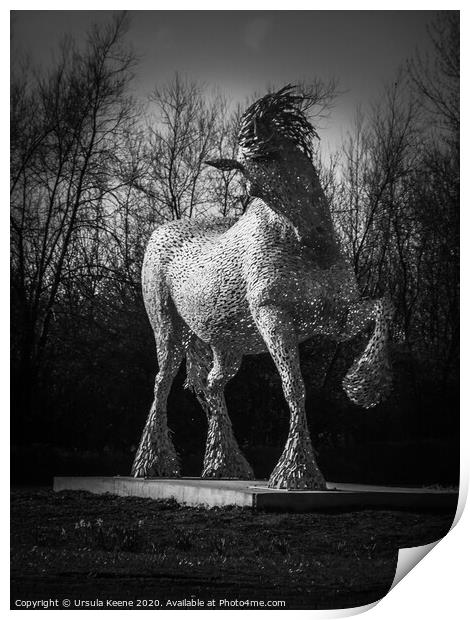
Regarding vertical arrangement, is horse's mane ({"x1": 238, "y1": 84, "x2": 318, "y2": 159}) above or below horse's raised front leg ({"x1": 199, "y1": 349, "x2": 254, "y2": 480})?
above

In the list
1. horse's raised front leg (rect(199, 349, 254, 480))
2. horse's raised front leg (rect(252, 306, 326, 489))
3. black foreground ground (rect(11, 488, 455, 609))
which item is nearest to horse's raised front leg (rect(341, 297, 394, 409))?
horse's raised front leg (rect(252, 306, 326, 489))

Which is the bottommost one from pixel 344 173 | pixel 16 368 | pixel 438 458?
pixel 438 458

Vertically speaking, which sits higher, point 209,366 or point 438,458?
point 209,366

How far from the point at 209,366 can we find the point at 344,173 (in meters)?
2.03

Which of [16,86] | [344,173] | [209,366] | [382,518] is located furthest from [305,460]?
[16,86]

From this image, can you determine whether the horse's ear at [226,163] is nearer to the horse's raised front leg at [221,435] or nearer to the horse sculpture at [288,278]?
the horse sculpture at [288,278]

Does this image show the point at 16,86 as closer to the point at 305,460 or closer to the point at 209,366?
the point at 209,366

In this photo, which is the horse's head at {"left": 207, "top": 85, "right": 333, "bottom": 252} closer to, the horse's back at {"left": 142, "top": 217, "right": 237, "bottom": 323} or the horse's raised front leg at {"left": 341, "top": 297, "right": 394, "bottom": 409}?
the horse's raised front leg at {"left": 341, "top": 297, "right": 394, "bottom": 409}

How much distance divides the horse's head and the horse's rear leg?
1.93 metres

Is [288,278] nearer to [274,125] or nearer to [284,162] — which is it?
[284,162]

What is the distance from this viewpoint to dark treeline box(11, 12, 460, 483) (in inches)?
317

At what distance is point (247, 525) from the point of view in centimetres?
626

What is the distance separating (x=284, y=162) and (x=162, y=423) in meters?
2.60

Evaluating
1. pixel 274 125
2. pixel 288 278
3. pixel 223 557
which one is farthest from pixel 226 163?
pixel 223 557
